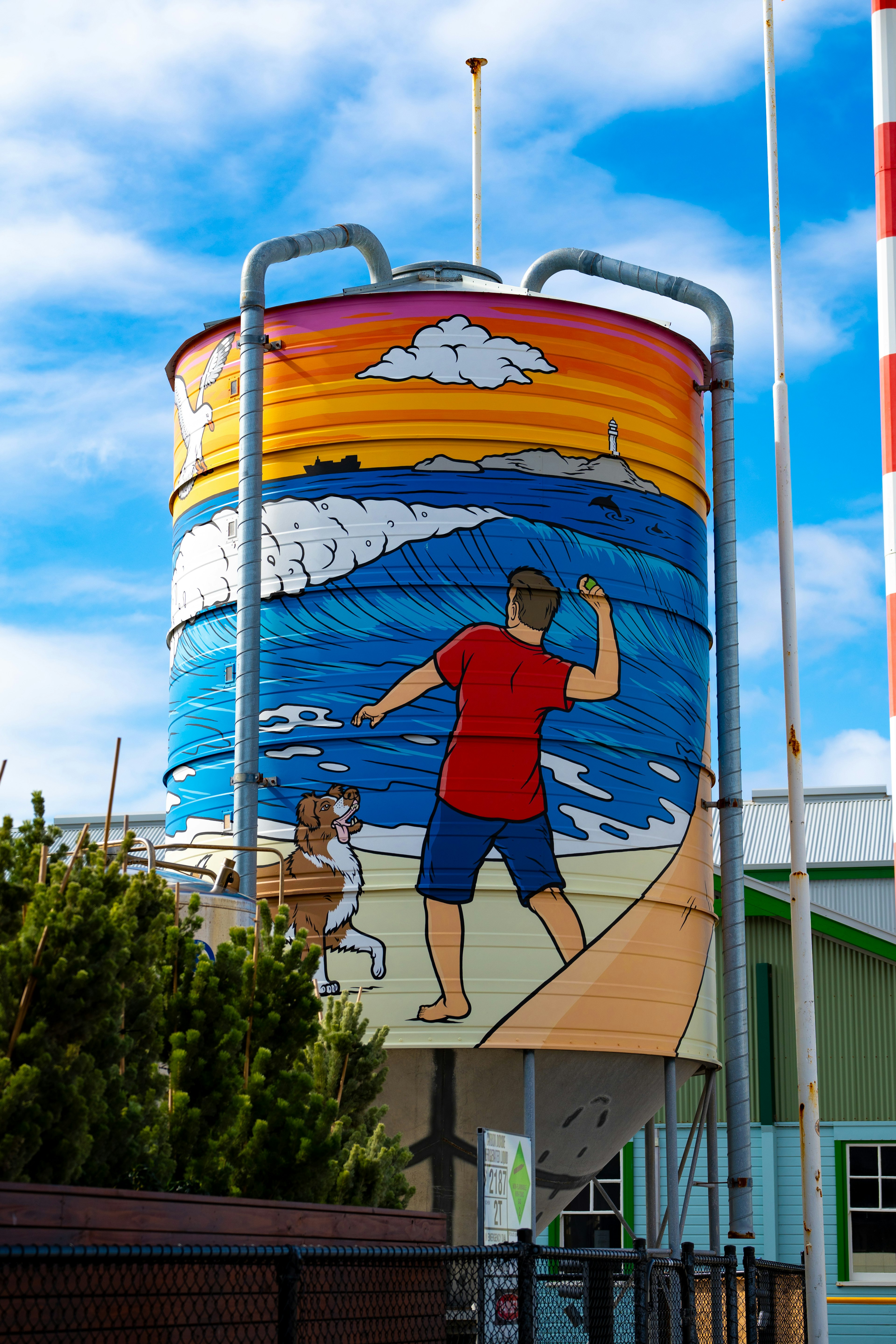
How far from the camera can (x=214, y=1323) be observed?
6.19 m

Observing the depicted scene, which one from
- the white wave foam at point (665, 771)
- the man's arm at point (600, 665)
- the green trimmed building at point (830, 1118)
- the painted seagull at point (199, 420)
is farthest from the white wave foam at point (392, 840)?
the green trimmed building at point (830, 1118)

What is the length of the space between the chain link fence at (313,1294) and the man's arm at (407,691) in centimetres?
522

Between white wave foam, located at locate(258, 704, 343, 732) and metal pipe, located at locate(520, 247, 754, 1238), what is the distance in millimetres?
4370

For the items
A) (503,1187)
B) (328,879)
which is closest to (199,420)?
(328,879)

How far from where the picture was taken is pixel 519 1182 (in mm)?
10164

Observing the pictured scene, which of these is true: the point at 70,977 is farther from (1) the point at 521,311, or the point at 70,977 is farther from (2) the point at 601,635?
(1) the point at 521,311

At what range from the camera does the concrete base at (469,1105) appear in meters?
13.6

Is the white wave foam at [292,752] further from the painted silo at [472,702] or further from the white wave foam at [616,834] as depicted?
the white wave foam at [616,834]

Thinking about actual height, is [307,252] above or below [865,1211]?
above

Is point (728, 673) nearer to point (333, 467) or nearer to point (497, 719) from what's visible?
point (497, 719)

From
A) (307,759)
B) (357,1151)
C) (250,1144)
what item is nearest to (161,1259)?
(250,1144)

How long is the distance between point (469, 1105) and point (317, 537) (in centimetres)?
522

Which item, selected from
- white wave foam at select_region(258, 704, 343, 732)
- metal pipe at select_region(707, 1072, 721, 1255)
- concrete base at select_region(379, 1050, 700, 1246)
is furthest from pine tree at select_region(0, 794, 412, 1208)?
metal pipe at select_region(707, 1072, 721, 1255)

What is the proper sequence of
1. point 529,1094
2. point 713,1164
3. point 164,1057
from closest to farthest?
point 164,1057
point 529,1094
point 713,1164
